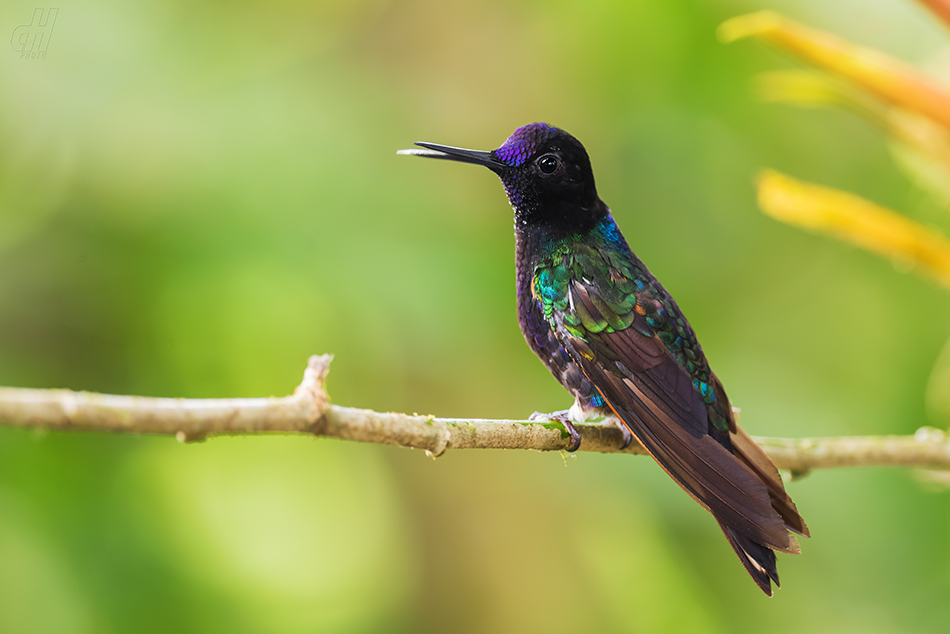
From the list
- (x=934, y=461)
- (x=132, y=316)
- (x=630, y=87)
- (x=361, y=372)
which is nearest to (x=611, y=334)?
(x=934, y=461)

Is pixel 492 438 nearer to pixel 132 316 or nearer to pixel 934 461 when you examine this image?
pixel 934 461

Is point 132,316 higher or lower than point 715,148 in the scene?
lower

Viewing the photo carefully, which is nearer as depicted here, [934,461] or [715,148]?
[934,461]

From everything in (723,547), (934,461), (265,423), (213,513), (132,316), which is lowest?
(723,547)

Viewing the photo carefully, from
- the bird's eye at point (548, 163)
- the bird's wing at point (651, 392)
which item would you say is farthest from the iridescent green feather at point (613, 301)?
the bird's eye at point (548, 163)

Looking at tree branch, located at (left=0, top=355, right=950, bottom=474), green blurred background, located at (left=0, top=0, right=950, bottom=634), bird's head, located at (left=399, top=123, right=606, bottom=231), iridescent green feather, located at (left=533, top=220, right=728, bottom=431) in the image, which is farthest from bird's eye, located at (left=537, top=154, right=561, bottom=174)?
green blurred background, located at (left=0, top=0, right=950, bottom=634)

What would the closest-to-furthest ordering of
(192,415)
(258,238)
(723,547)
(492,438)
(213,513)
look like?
(192,415) → (492,438) → (213,513) → (258,238) → (723,547)

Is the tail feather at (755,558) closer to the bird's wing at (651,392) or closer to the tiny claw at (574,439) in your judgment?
the bird's wing at (651,392)

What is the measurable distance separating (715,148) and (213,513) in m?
2.14

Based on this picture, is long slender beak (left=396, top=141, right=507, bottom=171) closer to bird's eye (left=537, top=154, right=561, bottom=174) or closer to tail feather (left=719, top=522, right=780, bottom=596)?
bird's eye (left=537, top=154, right=561, bottom=174)

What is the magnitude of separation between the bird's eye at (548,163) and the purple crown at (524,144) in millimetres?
20

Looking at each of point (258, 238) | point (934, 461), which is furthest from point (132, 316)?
point (934, 461)

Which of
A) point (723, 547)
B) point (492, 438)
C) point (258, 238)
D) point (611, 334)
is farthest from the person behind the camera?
point (723, 547)

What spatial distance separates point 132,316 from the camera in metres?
2.13
